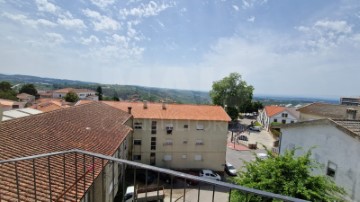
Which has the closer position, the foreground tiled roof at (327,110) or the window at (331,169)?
the window at (331,169)

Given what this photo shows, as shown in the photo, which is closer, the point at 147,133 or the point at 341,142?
the point at 341,142

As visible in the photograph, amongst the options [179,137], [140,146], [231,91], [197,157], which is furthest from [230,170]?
[231,91]

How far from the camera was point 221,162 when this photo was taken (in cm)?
2295

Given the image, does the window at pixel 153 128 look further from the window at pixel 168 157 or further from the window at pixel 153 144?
the window at pixel 168 157

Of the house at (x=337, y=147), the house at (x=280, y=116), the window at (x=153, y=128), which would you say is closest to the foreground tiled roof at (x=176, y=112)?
the window at (x=153, y=128)

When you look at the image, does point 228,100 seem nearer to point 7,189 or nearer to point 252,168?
point 252,168

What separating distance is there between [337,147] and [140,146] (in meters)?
16.2

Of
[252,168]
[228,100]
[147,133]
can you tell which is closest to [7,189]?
[252,168]

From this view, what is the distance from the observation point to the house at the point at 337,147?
888cm

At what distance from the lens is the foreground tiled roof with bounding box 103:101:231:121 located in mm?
21641

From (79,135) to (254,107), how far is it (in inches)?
2409

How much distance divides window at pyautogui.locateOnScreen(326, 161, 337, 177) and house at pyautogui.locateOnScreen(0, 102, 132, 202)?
369 inches

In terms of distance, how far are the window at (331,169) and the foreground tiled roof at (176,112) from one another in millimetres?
11705

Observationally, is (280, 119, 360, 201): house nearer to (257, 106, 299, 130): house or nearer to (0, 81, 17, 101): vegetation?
(257, 106, 299, 130): house
